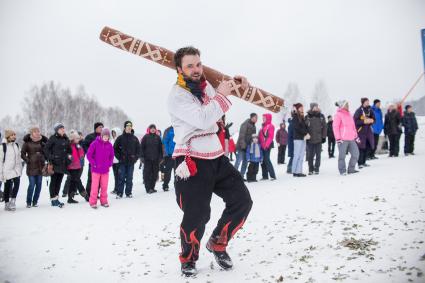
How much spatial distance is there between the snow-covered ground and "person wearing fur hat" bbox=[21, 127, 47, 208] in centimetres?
139

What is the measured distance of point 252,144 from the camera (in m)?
10.9

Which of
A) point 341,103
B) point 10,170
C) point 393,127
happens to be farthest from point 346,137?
point 10,170

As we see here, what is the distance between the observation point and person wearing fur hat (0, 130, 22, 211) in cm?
888

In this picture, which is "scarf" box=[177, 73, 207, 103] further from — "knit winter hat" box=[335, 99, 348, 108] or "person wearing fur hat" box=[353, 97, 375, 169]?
"person wearing fur hat" box=[353, 97, 375, 169]

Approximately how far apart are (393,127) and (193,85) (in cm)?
1156

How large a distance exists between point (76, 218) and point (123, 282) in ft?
14.0

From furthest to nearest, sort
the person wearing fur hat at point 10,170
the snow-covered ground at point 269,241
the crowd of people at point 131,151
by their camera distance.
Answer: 1. the crowd of people at point 131,151
2. the person wearing fur hat at point 10,170
3. the snow-covered ground at point 269,241

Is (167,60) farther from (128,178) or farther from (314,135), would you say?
(314,135)

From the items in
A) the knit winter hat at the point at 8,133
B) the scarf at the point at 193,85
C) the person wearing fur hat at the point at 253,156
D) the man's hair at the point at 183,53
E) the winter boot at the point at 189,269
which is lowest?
the winter boot at the point at 189,269

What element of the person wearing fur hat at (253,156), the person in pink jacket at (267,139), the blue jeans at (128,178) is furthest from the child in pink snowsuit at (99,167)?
the person in pink jacket at (267,139)

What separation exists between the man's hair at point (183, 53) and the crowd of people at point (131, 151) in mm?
5985

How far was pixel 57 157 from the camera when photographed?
9.31m

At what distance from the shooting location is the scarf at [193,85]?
11.6 feet

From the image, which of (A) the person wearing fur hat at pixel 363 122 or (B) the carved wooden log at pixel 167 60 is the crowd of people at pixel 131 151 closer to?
(A) the person wearing fur hat at pixel 363 122
